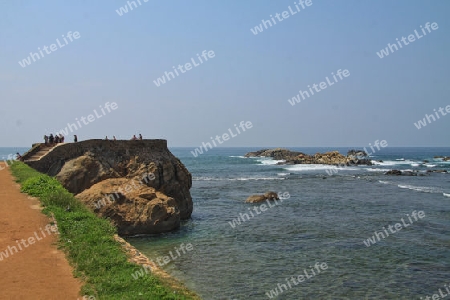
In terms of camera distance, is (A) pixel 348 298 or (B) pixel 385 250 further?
(B) pixel 385 250

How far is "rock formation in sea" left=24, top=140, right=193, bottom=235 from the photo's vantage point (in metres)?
17.0

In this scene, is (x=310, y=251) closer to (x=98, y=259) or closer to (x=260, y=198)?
(x=98, y=259)

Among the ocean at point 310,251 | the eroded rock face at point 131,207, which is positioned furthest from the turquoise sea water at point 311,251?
the eroded rock face at point 131,207

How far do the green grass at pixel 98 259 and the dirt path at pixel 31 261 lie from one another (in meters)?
0.26

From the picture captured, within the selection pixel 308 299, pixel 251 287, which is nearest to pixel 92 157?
pixel 251 287

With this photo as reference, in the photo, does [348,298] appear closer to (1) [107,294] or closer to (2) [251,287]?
(2) [251,287]

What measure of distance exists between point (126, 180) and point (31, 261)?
1013cm

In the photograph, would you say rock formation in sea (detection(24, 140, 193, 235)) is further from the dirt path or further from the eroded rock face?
the dirt path

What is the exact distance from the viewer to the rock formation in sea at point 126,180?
55.8 ft

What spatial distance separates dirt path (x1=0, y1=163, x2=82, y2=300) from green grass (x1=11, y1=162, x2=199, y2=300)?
0.26 m

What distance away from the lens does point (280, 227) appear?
64.6 ft

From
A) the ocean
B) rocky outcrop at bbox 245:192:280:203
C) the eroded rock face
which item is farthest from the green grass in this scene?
rocky outcrop at bbox 245:192:280:203

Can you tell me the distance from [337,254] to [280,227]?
5254 mm

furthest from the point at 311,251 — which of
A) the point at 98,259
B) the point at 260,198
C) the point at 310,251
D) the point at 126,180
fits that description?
the point at 260,198
